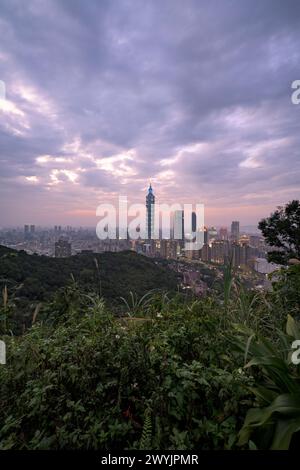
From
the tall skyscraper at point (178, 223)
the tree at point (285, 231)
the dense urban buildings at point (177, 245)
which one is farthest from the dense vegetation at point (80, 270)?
the tree at point (285, 231)

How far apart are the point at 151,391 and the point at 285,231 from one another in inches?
412

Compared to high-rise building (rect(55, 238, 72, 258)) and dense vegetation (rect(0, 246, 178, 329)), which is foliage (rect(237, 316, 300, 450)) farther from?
high-rise building (rect(55, 238, 72, 258))

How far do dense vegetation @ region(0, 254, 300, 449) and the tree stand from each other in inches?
357

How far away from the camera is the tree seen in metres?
9.71

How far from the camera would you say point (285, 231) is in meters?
10.1

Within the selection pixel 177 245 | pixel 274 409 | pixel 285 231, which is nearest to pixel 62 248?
pixel 177 245

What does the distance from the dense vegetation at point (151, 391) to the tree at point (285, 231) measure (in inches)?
357

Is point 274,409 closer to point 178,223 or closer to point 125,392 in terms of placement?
point 125,392

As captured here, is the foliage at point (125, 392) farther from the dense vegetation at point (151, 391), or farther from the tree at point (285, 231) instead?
the tree at point (285, 231)

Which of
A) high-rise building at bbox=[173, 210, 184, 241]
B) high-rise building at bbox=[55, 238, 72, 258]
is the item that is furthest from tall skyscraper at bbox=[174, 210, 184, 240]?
high-rise building at bbox=[55, 238, 72, 258]

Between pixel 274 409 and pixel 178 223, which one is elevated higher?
pixel 178 223

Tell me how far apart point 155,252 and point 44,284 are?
3.07 metres

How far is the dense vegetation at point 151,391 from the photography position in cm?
110
